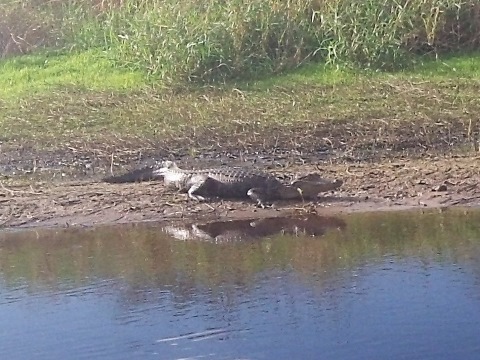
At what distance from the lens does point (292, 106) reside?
33.3ft

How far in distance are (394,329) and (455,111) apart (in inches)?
211

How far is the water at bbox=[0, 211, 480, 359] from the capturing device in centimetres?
466

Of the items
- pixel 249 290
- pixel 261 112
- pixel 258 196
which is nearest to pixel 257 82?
pixel 261 112

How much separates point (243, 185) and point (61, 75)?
495cm

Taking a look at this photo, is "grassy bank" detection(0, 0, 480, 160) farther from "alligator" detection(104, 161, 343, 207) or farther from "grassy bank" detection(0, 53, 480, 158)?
"alligator" detection(104, 161, 343, 207)

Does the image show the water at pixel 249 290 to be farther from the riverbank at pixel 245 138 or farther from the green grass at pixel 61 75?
the green grass at pixel 61 75

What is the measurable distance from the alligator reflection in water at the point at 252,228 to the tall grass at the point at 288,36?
161 inches

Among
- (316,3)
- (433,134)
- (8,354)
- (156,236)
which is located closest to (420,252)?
(156,236)

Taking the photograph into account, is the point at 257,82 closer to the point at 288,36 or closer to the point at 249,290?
the point at 288,36

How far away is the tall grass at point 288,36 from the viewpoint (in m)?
11.0

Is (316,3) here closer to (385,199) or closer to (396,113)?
(396,113)

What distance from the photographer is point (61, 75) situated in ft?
39.4

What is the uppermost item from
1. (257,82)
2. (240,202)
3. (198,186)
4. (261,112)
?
(257,82)

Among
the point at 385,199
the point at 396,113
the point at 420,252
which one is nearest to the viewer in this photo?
the point at 420,252
